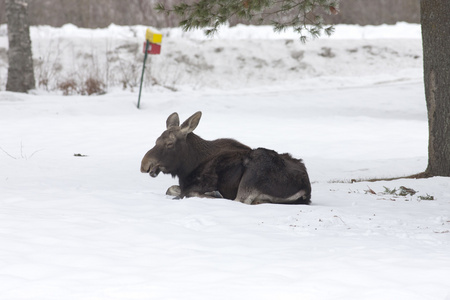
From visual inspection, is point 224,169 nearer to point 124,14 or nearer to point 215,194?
point 215,194

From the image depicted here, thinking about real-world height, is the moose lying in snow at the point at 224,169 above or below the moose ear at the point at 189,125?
below

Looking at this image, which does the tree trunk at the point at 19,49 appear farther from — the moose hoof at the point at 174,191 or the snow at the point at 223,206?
the moose hoof at the point at 174,191

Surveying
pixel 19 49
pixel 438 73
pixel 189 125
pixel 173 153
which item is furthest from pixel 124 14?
pixel 173 153

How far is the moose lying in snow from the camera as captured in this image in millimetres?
7418

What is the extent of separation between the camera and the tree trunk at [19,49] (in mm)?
17953

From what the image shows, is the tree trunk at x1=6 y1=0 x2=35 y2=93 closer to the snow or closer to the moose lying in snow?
the snow

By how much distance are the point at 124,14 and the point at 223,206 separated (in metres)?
25.3

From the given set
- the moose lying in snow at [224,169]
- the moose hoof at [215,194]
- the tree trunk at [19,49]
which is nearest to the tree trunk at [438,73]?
the moose lying in snow at [224,169]

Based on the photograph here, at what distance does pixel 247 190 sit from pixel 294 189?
51 centimetres

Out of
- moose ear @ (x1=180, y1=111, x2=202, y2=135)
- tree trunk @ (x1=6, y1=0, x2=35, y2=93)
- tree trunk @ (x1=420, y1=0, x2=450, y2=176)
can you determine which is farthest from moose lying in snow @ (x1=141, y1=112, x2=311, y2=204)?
tree trunk @ (x1=6, y1=0, x2=35, y2=93)

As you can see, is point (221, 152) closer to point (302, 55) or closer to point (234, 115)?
point (234, 115)

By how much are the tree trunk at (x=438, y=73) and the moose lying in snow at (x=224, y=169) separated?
2.77 meters

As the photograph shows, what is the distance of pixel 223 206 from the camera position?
712 cm

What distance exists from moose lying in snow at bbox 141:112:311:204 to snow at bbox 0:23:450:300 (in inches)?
12.1
